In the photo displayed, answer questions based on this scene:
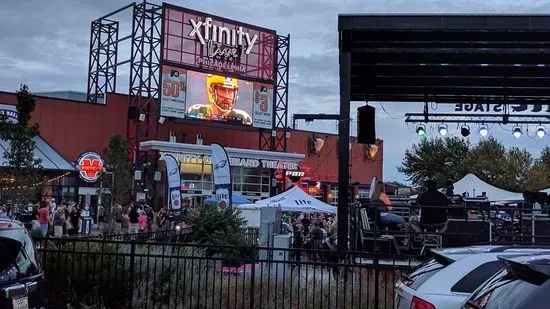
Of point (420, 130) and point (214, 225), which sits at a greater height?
point (420, 130)

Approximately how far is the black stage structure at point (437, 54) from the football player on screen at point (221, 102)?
25.2 m

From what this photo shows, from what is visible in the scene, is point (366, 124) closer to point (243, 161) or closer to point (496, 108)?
point (496, 108)

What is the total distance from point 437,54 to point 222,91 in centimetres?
2973

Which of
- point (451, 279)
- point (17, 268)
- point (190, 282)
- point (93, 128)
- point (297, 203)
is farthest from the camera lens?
point (93, 128)

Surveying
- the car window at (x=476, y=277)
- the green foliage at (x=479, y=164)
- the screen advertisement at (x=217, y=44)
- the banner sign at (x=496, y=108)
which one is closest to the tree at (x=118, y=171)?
the screen advertisement at (x=217, y=44)

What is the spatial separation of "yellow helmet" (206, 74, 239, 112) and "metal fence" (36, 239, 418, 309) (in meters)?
31.5

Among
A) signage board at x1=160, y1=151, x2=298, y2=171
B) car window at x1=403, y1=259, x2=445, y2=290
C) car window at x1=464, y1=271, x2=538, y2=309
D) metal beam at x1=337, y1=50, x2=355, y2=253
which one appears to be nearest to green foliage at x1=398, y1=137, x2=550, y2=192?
signage board at x1=160, y1=151, x2=298, y2=171

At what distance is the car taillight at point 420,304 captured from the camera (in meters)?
5.40

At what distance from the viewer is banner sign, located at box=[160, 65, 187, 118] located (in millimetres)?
38125

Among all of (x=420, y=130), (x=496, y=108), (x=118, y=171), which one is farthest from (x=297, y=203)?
(x=118, y=171)

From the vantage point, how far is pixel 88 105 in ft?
121

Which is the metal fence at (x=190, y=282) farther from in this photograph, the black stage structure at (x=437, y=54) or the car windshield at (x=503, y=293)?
the car windshield at (x=503, y=293)

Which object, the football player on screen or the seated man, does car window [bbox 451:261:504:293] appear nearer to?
the seated man

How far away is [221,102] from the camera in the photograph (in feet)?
136
